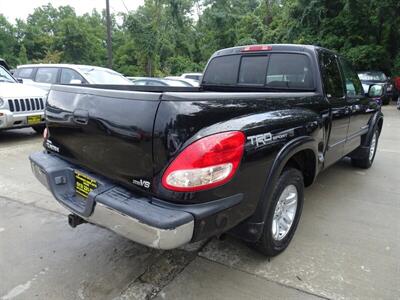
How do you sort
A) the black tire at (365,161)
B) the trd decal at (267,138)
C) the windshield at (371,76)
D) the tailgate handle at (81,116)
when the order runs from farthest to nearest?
1. the windshield at (371,76)
2. the black tire at (365,161)
3. the tailgate handle at (81,116)
4. the trd decal at (267,138)

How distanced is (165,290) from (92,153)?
112 centimetres

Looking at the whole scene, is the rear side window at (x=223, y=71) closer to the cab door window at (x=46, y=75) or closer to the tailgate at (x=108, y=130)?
the tailgate at (x=108, y=130)

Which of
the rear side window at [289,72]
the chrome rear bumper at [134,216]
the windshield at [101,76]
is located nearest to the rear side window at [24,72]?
the windshield at [101,76]

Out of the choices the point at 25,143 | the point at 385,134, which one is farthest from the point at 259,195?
the point at 385,134

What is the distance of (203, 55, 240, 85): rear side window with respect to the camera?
4141mm

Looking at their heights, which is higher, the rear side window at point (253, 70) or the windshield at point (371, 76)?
the rear side window at point (253, 70)

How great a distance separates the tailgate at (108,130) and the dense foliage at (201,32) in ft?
63.0

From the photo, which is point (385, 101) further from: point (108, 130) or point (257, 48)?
point (108, 130)

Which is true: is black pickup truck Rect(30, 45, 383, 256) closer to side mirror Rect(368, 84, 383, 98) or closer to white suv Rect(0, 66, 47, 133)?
side mirror Rect(368, 84, 383, 98)

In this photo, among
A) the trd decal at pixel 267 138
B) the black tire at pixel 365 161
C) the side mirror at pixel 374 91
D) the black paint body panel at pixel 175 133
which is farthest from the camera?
the black tire at pixel 365 161

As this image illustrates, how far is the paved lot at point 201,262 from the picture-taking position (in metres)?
2.42

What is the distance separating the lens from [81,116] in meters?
2.44

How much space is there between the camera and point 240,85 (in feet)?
13.3

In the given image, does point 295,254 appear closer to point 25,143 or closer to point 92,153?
point 92,153
